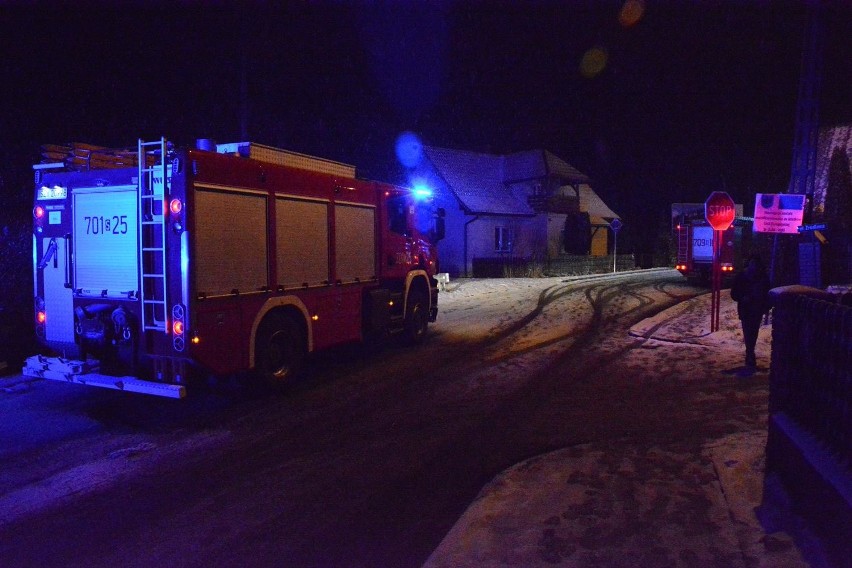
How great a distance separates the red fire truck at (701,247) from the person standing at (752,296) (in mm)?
17158

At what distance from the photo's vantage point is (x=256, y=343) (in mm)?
8281

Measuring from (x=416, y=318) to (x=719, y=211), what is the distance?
626cm

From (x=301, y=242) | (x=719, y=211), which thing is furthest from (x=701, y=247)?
(x=301, y=242)

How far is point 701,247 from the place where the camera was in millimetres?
26516

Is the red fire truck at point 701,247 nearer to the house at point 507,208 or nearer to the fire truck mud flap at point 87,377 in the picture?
the house at point 507,208

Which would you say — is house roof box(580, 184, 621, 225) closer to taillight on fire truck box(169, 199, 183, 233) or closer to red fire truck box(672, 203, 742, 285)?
red fire truck box(672, 203, 742, 285)

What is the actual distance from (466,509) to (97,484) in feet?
10.2

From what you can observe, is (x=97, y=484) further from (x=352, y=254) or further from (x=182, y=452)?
(x=352, y=254)

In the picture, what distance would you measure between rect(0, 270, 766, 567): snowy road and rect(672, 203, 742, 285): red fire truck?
1623 cm

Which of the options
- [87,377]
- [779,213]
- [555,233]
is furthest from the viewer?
[555,233]

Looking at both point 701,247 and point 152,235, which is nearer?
point 152,235

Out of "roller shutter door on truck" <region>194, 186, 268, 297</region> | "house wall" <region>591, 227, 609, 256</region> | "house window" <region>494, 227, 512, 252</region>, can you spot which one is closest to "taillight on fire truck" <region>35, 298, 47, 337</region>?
"roller shutter door on truck" <region>194, 186, 268, 297</region>

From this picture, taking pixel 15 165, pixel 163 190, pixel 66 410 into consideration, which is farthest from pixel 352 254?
pixel 15 165

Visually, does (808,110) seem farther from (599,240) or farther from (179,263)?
(599,240)
